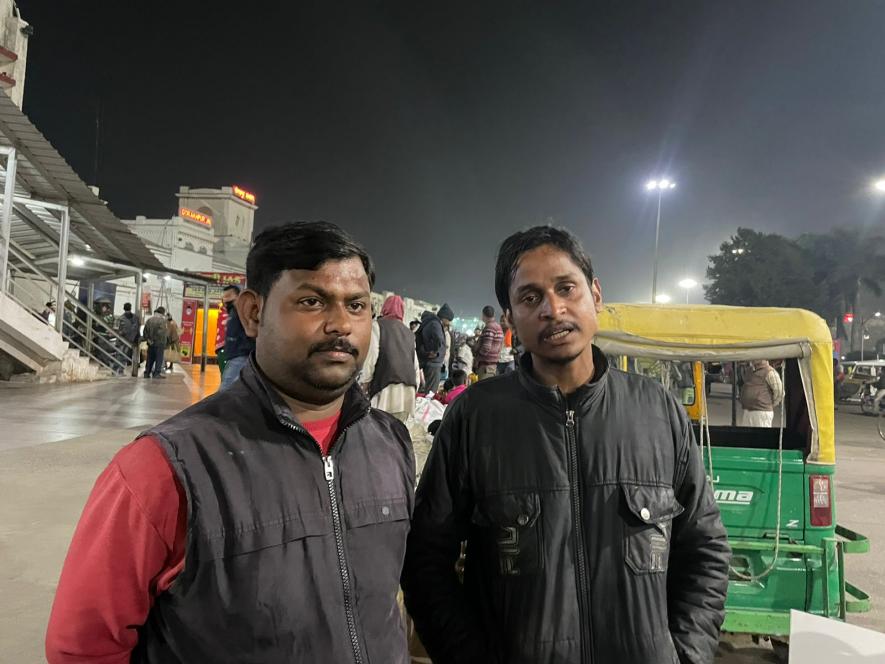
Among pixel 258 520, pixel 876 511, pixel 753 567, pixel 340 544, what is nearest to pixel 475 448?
pixel 340 544

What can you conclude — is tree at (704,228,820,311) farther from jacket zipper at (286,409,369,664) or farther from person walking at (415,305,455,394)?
jacket zipper at (286,409,369,664)

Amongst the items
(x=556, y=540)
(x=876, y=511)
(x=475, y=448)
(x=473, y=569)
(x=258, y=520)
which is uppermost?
(x=475, y=448)

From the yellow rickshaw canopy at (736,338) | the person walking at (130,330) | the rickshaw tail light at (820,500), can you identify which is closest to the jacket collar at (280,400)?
the yellow rickshaw canopy at (736,338)

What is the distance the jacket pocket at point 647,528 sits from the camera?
159 centimetres

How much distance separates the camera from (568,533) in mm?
1596

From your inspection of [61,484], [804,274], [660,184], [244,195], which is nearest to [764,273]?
[804,274]

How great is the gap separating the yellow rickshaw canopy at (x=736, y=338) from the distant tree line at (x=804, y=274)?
38.2m

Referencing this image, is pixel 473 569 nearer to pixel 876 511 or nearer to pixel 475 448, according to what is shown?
pixel 475 448

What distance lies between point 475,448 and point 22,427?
942 centimetres

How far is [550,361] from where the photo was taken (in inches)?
69.6

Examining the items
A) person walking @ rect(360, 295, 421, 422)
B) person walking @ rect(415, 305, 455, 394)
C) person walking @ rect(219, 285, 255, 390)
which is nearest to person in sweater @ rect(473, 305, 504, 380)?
person walking @ rect(415, 305, 455, 394)

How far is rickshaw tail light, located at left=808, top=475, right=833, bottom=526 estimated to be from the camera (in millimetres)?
3602

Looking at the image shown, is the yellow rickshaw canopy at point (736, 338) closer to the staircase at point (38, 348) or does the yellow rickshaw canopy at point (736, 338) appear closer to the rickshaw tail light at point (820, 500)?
the rickshaw tail light at point (820, 500)

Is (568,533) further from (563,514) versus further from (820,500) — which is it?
(820,500)
